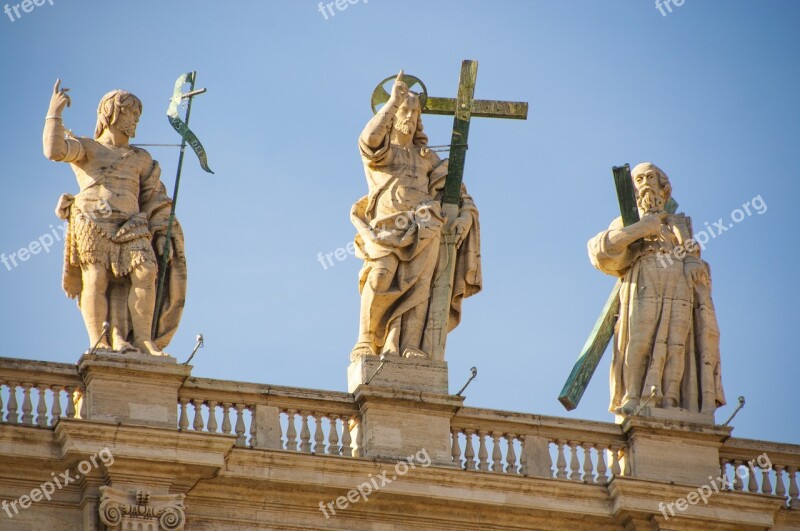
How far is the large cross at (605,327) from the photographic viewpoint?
84.0 feet

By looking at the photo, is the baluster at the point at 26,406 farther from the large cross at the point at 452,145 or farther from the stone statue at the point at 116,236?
the large cross at the point at 452,145

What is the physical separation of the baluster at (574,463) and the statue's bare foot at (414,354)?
170 cm

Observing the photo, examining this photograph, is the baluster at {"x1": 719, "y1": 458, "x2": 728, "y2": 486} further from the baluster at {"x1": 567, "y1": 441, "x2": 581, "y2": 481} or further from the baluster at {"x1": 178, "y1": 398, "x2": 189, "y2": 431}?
the baluster at {"x1": 178, "y1": 398, "x2": 189, "y2": 431}

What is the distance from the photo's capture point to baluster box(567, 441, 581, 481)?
24.5 meters

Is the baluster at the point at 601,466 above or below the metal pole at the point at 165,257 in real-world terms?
below

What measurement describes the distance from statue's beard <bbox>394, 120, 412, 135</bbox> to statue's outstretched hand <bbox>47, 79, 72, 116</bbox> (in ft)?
11.7

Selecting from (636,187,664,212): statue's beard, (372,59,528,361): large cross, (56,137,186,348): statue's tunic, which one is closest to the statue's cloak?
(56,137,186,348): statue's tunic

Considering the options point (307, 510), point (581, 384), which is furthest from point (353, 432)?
point (581, 384)

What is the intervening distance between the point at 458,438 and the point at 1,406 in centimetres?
A: 450

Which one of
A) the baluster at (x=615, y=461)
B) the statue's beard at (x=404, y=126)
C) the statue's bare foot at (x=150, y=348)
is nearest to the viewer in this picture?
the statue's bare foot at (x=150, y=348)

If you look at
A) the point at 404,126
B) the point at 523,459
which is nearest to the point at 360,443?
the point at 523,459

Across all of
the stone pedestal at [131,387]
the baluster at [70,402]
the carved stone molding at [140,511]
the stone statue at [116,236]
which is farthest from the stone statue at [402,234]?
the baluster at [70,402]

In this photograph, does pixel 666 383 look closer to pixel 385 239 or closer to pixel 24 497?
pixel 385 239

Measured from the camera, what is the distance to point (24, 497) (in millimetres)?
22500
